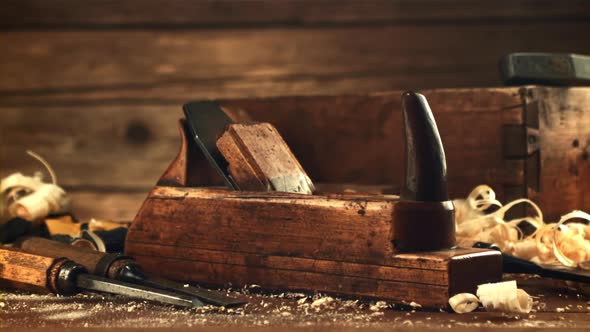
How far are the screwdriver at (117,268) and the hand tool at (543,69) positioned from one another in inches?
37.8

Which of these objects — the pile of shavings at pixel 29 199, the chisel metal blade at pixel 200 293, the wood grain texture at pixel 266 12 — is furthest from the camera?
the wood grain texture at pixel 266 12

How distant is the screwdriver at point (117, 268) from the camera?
1183 millimetres

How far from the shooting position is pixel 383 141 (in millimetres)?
1870

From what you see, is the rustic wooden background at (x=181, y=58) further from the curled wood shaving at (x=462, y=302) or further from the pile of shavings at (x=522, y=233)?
the curled wood shaving at (x=462, y=302)

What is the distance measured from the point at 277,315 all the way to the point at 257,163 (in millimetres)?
319

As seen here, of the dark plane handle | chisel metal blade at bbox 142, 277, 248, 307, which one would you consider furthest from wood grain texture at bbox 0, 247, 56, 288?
the dark plane handle

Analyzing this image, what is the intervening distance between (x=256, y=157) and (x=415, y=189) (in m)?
0.32

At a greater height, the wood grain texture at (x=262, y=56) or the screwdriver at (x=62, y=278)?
the wood grain texture at (x=262, y=56)

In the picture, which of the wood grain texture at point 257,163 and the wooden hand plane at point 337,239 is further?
the wood grain texture at point 257,163

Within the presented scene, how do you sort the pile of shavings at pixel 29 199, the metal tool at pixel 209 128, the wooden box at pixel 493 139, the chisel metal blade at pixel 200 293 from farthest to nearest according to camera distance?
1. the pile of shavings at pixel 29 199
2. the wooden box at pixel 493 139
3. the metal tool at pixel 209 128
4. the chisel metal blade at pixel 200 293

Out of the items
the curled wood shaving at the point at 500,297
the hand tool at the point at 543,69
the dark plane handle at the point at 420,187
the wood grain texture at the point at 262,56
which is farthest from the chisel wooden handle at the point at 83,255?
the wood grain texture at the point at 262,56

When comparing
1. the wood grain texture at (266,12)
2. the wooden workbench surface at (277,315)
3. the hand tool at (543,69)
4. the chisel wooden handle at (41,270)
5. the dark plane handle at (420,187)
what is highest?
the wood grain texture at (266,12)

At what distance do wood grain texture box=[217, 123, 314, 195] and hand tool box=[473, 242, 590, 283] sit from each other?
0.34m

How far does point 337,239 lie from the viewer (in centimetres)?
122
